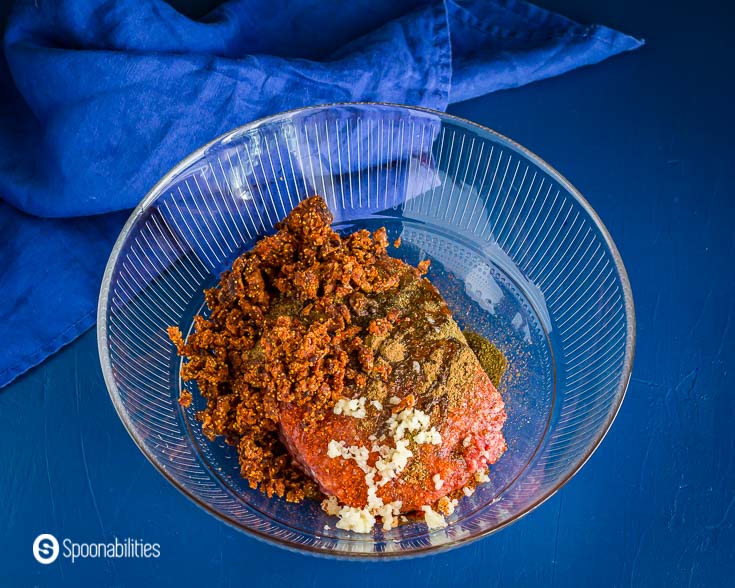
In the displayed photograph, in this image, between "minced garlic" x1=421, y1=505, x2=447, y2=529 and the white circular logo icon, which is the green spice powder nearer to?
"minced garlic" x1=421, y1=505, x2=447, y2=529

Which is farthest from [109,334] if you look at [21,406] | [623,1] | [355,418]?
[623,1]

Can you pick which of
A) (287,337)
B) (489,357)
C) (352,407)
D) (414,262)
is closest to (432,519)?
(352,407)

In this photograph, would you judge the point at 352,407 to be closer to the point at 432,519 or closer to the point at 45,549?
the point at 432,519

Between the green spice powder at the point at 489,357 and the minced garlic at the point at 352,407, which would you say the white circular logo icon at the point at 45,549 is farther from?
the green spice powder at the point at 489,357

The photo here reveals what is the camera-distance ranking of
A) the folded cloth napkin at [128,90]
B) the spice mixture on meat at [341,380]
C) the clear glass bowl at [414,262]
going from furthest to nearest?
the folded cloth napkin at [128,90] < the clear glass bowl at [414,262] < the spice mixture on meat at [341,380]

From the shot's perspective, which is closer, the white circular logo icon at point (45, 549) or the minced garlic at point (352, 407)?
the minced garlic at point (352, 407)

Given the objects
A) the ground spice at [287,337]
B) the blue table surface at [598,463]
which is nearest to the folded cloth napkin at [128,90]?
the blue table surface at [598,463]

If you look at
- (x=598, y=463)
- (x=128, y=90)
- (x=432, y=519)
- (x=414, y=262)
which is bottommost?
(x=432, y=519)
